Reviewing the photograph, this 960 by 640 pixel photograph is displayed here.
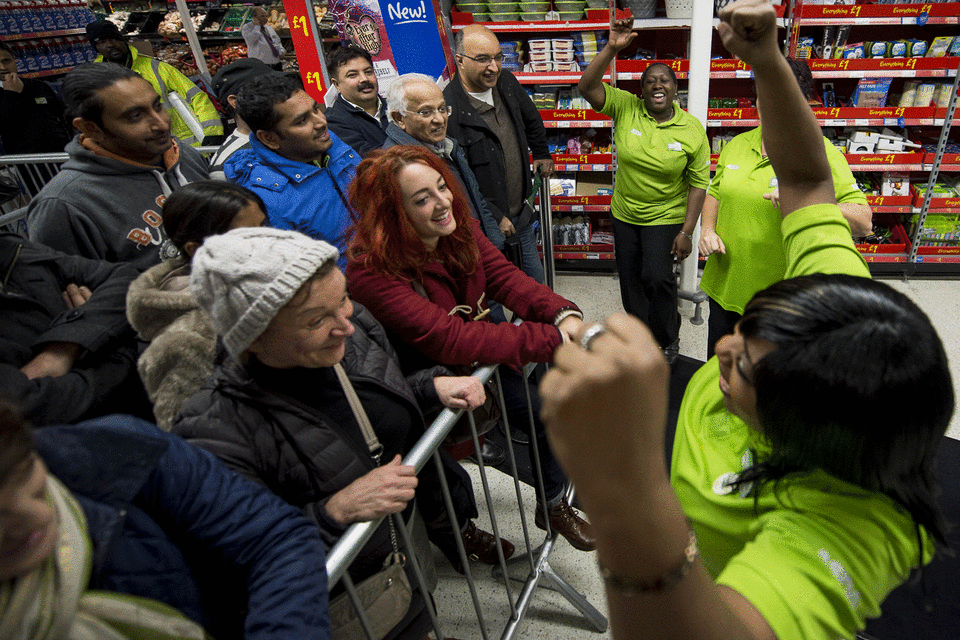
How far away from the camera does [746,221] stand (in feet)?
7.38

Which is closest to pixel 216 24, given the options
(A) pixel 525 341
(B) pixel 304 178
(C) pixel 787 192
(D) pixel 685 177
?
(B) pixel 304 178

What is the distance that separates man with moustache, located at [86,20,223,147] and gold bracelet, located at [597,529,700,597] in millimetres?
4593

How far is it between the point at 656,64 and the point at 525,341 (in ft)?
7.21

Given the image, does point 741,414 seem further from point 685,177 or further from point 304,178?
point 685,177

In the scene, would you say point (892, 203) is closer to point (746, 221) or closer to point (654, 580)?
point (746, 221)

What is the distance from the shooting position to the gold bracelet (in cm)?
42

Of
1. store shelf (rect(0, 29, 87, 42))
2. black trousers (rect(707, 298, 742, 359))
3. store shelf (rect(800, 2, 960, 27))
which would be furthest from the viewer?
store shelf (rect(0, 29, 87, 42))

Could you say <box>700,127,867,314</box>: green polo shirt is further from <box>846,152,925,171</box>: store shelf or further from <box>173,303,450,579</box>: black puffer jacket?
<box>846,152,925,171</box>: store shelf

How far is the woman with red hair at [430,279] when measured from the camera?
1.62m

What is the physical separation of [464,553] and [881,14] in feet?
13.8

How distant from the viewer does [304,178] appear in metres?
2.26

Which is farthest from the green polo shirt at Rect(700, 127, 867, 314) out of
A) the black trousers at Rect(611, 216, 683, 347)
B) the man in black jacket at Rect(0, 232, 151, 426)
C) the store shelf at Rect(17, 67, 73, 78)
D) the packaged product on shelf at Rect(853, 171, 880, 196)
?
the store shelf at Rect(17, 67, 73, 78)

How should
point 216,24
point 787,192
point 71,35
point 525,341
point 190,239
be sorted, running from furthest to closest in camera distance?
point 71,35
point 216,24
point 525,341
point 190,239
point 787,192

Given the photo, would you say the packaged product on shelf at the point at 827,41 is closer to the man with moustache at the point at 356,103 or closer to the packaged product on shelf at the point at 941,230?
the packaged product on shelf at the point at 941,230
